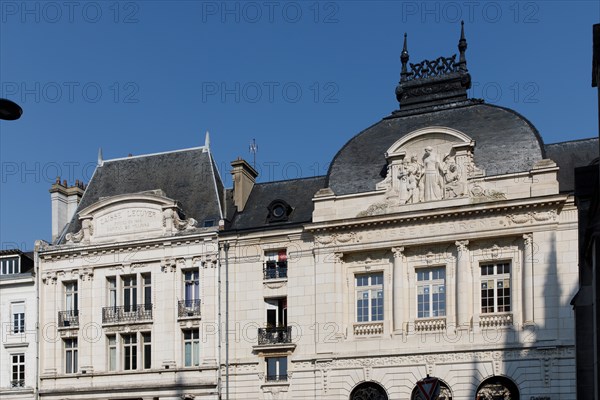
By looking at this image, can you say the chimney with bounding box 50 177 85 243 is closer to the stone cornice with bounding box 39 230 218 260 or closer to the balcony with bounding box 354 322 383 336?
the stone cornice with bounding box 39 230 218 260

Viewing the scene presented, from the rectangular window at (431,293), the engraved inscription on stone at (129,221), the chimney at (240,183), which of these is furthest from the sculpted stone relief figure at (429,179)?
the engraved inscription on stone at (129,221)

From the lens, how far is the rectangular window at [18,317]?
4356cm

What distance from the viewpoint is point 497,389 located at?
1395 inches

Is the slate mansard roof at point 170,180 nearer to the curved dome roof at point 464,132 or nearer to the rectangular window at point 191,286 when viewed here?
the rectangular window at point 191,286

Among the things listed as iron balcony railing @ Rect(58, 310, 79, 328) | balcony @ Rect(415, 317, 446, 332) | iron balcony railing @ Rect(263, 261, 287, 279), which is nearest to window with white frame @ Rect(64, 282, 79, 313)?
iron balcony railing @ Rect(58, 310, 79, 328)

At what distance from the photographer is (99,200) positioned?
4319cm

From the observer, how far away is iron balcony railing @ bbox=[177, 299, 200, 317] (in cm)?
4038

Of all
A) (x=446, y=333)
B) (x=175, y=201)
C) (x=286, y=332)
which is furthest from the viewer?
(x=175, y=201)

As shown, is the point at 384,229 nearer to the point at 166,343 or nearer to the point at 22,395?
the point at 166,343

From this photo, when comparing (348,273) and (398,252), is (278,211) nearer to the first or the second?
(348,273)

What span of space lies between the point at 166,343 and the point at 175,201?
625 cm

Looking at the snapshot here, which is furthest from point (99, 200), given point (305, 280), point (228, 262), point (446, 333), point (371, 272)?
Result: point (446, 333)

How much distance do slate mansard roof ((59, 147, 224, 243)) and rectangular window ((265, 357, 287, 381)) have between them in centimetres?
673

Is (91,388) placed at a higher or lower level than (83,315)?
lower
